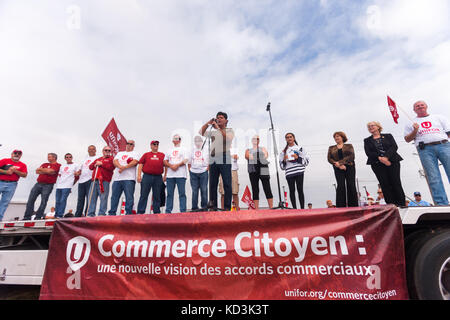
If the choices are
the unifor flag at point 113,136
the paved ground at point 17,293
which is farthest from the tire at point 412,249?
the unifor flag at point 113,136

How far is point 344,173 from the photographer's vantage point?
4395 millimetres

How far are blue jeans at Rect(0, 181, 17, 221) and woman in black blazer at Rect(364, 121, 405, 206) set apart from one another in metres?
7.62

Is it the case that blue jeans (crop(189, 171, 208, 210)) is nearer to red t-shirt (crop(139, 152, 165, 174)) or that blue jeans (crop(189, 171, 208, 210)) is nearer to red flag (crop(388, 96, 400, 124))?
red t-shirt (crop(139, 152, 165, 174))

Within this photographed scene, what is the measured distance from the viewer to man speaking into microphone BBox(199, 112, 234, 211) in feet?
14.3

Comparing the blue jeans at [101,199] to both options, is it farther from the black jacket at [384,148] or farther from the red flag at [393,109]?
the red flag at [393,109]

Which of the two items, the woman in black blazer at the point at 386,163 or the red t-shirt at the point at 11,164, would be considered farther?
the red t-shirt at the point at 11,164

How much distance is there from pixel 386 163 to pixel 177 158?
13.5 ft

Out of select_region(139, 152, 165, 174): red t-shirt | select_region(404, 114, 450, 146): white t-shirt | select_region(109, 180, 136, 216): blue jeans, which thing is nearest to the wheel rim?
select_region(404, 114, 450, 146): white t-shirt

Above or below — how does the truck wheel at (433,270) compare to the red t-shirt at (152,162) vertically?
below

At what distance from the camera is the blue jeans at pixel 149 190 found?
16.2 feet

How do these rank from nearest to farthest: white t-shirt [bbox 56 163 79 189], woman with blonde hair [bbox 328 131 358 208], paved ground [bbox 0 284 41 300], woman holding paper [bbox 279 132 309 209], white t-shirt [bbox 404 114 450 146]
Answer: paved ground [bbox 0 284 41 300], white t-shirt [bbox 404 114 450 146], woman with blonde hair [bbox 328 131 358 208], woman holding paper [bbox 279 132 309 209], white t-shirt [bbox 56 163 79 189]

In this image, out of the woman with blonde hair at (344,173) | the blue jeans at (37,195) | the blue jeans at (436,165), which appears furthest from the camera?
the blue jeans at (37,195)
